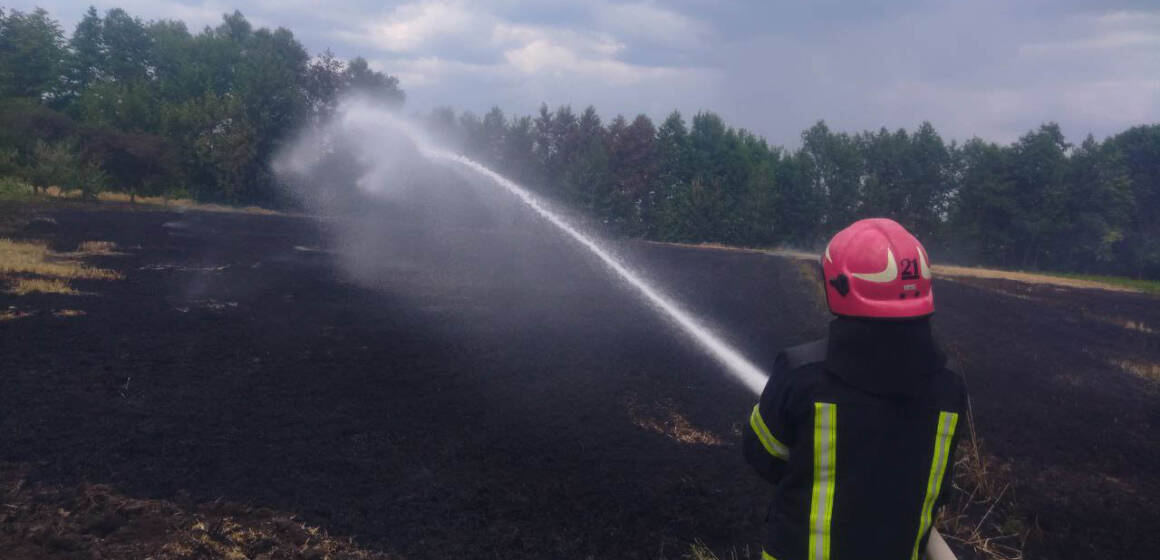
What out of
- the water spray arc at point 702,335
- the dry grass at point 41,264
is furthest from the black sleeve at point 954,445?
the dry grass at point 41,264

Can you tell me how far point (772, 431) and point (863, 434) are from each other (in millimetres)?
271

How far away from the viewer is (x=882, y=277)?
6.63 feet

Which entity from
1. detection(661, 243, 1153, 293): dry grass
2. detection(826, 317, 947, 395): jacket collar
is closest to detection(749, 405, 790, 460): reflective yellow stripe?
detection(826, 317, 947, 395): jacket collar

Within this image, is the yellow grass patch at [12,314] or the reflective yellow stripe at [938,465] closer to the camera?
the reflective yellow stripe at [938,465]

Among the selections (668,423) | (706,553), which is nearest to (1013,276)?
(668,423)

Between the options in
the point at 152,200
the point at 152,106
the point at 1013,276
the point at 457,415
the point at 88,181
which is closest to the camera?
the point at 457,415

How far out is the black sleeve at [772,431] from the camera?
2.15 m

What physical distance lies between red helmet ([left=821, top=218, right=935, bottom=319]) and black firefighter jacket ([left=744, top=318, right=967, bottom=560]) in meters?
0.04

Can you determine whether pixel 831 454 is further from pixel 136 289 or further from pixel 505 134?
pixel 505 134

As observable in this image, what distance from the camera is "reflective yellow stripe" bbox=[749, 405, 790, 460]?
2.21m

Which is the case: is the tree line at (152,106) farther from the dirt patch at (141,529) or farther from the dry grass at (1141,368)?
the dry grass at (1141,368)

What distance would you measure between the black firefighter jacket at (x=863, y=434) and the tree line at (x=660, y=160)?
1491 inches

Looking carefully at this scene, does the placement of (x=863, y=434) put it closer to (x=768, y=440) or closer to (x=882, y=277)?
(x=768, y=440)

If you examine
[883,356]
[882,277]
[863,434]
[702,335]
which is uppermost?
[882,277]
